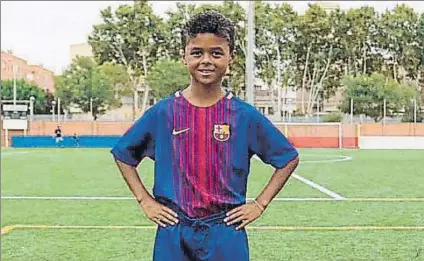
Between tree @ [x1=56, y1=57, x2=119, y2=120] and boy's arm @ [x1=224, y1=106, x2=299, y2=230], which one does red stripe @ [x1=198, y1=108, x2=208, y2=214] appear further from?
tree @ [x1=56, y1=57, x2=119, y2=120]

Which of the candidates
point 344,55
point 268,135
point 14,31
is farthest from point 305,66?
point 268,135

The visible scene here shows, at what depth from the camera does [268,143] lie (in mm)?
1798

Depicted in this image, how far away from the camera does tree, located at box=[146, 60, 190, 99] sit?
13.3ft

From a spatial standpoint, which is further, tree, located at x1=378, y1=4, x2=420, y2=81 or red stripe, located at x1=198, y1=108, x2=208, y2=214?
tree, located at x1=378, y1=4, x2=420, y2=81

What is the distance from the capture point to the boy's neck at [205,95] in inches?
69.8

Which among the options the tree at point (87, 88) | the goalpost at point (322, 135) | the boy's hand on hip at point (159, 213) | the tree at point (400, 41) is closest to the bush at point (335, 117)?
the goalpost at point (322, 135)

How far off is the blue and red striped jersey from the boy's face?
0.19 feet

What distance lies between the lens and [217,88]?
178cm

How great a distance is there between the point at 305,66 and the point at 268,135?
9.53 feet

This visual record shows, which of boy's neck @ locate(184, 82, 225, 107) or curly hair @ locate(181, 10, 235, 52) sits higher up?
curly hair @ locate(181, 10, 235, 52)

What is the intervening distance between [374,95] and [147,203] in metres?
2.44

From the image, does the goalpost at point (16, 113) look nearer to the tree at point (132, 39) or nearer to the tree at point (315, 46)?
the tree at point (132, 39)

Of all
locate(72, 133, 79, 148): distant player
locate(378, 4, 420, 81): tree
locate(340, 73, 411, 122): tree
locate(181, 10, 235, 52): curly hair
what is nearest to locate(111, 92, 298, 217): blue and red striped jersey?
locate(181, 10, 235, 52): curly hair

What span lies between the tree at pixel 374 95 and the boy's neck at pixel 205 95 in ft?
5.79
